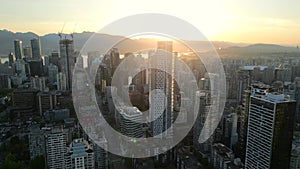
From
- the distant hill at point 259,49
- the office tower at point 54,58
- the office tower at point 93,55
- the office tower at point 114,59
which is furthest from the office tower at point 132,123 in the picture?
the office tower at point 54,58

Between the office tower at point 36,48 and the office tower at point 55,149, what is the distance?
8950 millimetres

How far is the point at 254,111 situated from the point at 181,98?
1629 mm

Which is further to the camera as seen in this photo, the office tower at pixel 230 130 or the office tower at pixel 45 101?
the office tower at pixel 45 101

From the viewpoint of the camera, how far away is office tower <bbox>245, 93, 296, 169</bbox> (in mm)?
2297

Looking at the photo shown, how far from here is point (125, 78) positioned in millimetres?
5941

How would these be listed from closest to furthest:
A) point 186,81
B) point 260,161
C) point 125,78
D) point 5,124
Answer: point 260,161
point 186,81
point 5,124
point 125,78

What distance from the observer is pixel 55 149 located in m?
2.92

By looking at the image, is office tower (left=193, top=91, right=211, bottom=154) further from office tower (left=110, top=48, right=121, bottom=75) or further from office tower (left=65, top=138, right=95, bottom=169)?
office tower (left=110, top=48, right=121, bottom=75)

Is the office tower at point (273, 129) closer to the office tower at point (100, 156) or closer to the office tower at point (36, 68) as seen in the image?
the office tower at point (100, 156)

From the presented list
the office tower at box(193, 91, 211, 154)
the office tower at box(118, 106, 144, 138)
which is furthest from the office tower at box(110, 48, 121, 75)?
the office tower at box(193, 91, 211, 154)

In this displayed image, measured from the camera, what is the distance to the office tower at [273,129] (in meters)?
2.30

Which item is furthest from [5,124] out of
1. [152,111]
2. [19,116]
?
[152,111]

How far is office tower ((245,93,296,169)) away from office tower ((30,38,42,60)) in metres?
10.5

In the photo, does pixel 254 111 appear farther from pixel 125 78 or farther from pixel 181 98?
pixel 125 78
